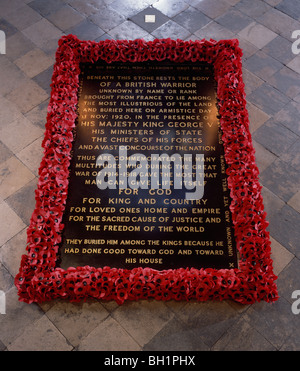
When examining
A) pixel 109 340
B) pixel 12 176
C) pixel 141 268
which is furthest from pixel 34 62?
pixel 109 340

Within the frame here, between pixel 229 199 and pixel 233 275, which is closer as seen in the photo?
pixel 233 275

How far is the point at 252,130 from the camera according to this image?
4.33 m

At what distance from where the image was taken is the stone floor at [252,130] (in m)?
3.15

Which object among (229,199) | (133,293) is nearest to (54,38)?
(229,199)

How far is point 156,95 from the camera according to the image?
4371 millimetres

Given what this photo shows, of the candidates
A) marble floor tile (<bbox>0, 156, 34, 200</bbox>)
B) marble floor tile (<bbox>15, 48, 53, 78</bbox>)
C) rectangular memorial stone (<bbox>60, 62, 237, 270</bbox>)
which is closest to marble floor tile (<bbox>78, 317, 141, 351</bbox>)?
rectangular memorial stone (<bbox>60, 62, 237, 270</bbox>)

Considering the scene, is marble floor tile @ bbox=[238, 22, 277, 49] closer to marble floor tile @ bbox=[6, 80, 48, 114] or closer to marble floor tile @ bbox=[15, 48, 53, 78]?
marble floor tile @ bbox=[15, 48, 53, 78]

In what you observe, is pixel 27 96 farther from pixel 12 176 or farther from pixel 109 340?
pixel 109 340

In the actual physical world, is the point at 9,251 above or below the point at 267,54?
below

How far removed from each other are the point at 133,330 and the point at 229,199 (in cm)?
177

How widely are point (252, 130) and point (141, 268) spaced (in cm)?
244

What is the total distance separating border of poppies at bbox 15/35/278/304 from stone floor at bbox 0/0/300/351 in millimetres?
182
